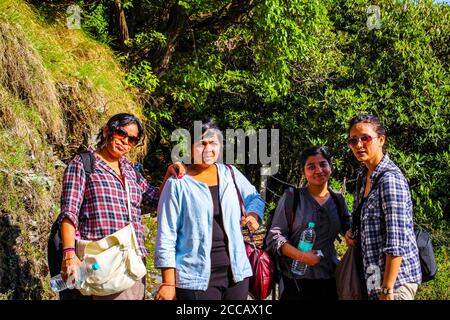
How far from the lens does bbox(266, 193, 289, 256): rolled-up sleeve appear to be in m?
3.89

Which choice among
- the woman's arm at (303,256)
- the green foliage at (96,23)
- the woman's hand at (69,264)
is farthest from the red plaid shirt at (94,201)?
the green foliage at (96,23)

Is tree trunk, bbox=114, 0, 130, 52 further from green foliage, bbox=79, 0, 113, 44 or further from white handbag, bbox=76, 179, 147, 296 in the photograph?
white handbag, bbox=76, 179, 147, 296

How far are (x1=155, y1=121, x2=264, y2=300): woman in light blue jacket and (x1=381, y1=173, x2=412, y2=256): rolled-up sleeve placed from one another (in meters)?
0.85

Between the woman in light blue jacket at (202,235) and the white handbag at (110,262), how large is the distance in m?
0.18

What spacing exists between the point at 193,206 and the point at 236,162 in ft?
27.3

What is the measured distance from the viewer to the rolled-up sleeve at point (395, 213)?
337cm

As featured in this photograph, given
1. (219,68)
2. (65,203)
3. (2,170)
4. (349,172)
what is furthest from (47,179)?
(349,172)

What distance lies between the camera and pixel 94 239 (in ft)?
11.9

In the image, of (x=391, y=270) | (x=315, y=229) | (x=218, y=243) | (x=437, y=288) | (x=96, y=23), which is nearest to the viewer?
(x=391, y=270)

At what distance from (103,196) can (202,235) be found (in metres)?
0.63

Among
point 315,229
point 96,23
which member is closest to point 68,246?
point 315,229

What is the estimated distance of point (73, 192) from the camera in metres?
3.59

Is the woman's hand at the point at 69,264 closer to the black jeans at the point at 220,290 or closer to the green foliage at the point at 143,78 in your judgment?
the black jeans at the point at 220,290

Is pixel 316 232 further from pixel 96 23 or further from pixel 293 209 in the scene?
pixel 96 23
